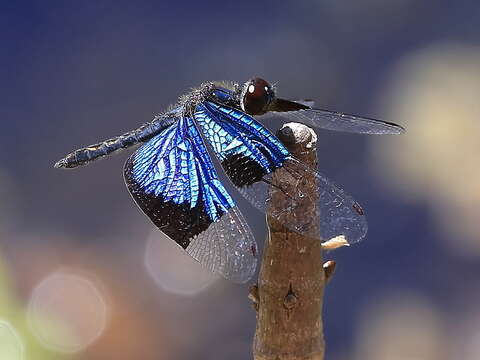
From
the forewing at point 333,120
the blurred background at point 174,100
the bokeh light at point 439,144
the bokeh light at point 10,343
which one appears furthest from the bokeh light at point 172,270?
the forewing at point 333,120

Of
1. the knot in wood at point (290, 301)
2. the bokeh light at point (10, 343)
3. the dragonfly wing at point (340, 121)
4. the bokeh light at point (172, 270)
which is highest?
the dragonfly wing at point (340, 121)

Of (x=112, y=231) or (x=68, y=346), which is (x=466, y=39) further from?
(x=68, y=346)

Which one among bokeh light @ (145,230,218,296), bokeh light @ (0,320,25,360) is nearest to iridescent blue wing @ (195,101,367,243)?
bokeh light @ (145,230,218,296)

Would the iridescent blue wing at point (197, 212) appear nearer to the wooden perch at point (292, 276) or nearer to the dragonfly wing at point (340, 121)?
the wooden perch at point (292, 276)

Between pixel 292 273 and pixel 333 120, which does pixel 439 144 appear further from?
pixel 292 273

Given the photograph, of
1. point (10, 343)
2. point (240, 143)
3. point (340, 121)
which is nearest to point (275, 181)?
point (240, 143)
